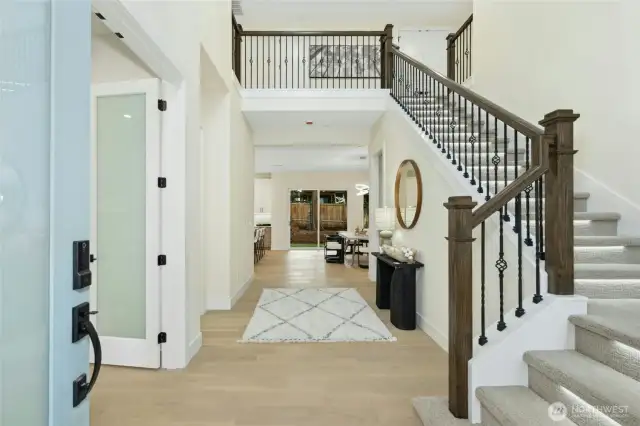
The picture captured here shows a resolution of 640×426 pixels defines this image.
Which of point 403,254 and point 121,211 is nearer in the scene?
point 121,211

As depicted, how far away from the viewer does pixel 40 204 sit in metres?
0.87

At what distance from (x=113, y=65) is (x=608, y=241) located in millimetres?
4530

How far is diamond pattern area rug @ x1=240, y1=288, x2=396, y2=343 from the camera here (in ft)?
12.6

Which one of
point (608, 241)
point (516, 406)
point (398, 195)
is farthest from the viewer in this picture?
point (398, 195)

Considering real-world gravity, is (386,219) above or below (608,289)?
above

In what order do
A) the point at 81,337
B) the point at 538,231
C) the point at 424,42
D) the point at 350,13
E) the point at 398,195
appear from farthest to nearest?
the point at 424,42, the point at 350,13, the point at 398,195, the point at 538,231, the point at 81,337

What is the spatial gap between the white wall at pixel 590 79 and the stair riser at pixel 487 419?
2321 millimetres

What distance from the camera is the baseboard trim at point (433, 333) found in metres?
3.50

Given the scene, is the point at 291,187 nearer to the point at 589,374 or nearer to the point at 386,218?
the point at 386,218

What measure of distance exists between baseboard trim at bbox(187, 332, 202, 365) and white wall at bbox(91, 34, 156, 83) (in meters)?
2.47

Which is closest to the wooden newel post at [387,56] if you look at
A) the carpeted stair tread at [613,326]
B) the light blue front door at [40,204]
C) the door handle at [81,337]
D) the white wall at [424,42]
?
the white wall at [424,42]

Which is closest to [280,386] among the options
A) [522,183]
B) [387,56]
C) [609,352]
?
[609,352]

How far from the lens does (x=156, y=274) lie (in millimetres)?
Answer: 3082

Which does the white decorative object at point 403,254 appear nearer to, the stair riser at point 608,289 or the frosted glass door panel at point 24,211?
the stair riser at point 608,289
